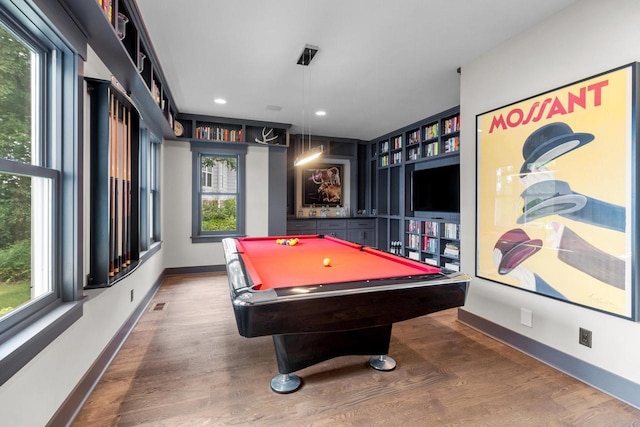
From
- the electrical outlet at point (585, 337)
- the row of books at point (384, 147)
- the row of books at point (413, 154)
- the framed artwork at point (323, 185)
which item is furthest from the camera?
the framed artwork at point (323, 185)

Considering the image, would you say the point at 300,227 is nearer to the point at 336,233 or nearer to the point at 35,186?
the point at 336,233

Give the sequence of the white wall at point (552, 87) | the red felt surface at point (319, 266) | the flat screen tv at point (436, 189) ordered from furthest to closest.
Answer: the flat screen tv at point (436, 189) → the white wall at point (552, 87) → the red felt surface at point (319, 266)

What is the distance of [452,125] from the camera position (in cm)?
450

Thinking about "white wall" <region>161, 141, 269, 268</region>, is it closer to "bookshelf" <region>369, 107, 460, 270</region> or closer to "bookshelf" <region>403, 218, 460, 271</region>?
"bookshelf" <region>369, 107, 460, 270</region>

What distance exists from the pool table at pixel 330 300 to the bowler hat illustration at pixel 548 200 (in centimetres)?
102

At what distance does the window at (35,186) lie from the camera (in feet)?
4.09

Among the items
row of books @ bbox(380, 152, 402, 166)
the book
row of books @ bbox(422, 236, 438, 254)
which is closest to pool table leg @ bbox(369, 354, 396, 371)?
the book

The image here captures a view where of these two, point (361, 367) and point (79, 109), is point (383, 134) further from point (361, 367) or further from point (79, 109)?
point (79, 109)

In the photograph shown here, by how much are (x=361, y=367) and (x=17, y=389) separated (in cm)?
184

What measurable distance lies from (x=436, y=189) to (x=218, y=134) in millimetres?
3752

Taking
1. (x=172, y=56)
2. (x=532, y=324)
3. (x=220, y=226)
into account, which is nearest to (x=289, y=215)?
(x=220, y=226)

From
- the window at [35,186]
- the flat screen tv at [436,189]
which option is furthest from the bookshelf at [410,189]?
→ the window at [35,186]

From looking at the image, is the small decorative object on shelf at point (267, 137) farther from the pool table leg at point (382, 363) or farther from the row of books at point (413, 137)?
the pool table leg at point (382, 363)

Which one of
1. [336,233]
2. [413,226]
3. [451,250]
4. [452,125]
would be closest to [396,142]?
[452,125]
